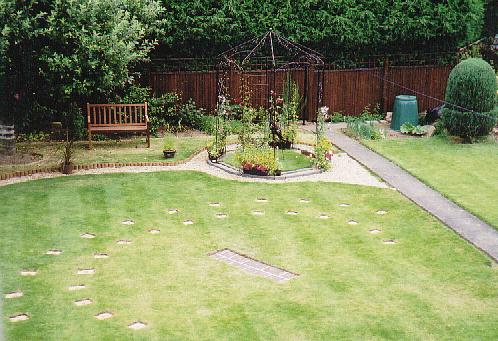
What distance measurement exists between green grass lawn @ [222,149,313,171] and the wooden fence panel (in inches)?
122

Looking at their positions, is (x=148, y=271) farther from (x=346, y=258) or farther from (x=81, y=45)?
(x=81, y=45)

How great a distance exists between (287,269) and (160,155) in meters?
7.99

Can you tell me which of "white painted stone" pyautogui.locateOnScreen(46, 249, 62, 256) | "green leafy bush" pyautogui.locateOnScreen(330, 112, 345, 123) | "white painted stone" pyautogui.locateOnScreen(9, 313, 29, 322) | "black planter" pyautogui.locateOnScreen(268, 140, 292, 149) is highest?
"green leafy bush" pyautogui.locateOnScreen(330, 112, 345, 123)

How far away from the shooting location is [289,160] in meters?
17.0

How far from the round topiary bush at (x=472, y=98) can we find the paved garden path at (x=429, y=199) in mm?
2769

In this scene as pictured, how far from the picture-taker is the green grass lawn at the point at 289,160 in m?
16.4

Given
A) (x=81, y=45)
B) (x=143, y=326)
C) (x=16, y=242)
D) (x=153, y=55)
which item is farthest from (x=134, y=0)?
(x=143, y=326)

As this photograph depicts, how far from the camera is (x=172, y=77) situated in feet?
69.2

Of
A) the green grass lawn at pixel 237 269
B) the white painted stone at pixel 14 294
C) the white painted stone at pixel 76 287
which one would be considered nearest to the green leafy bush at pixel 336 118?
the green grass lawn at pixel 237 269

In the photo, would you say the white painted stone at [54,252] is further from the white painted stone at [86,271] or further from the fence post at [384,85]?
the fence post at [384,85]

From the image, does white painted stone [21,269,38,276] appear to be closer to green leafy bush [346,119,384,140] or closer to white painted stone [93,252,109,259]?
white painted stone [93,252,109,259]

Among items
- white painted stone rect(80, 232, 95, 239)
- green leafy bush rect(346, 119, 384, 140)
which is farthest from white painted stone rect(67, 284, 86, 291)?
green leafy bush rect(346, 119, 384, 140)

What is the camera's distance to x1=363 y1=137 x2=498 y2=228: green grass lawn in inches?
538

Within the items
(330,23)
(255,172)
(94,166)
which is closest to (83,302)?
(255,172)
